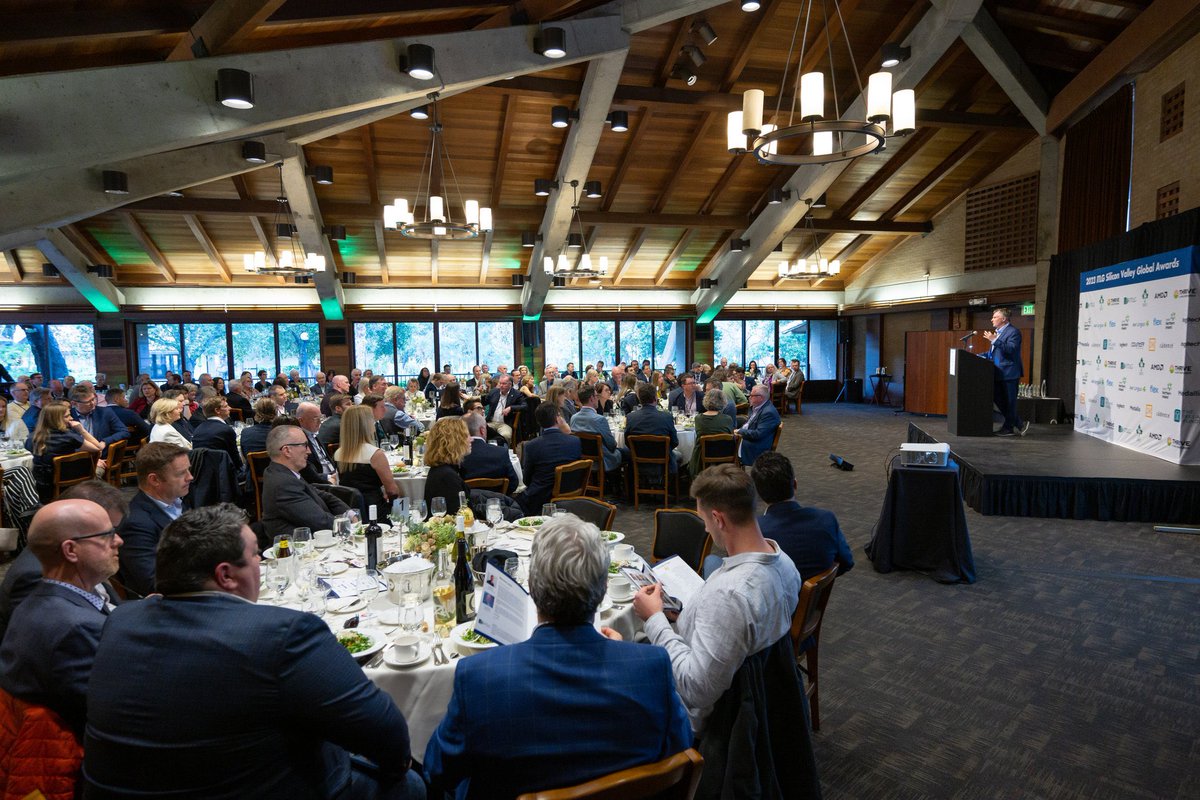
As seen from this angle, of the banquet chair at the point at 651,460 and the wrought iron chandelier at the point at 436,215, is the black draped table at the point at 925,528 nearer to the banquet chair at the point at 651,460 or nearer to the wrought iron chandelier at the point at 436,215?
the banquet chair at the point at 651,460

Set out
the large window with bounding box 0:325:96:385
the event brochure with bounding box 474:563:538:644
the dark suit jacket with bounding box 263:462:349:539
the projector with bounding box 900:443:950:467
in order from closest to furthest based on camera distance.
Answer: the event brochure with bounding box 474:563:538:644
the dark suit jacket with bounding box 263:462:349:539
the projector with bounding box 900:443:950:467
the large window with bounding box 0:325:96:385

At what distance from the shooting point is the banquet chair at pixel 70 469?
635 centimetres

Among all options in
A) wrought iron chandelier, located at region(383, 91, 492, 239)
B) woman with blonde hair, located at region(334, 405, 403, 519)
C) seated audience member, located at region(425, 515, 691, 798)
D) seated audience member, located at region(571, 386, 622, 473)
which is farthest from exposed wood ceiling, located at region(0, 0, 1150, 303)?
seated audience member, located at region(425, 515, 691, 798)

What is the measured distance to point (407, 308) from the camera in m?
17.1

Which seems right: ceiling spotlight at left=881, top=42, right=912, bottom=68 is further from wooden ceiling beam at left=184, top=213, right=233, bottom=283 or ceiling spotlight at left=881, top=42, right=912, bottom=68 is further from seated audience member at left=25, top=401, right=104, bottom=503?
wooden ceiling beam at left=184, top=213, right=233, bottom=283

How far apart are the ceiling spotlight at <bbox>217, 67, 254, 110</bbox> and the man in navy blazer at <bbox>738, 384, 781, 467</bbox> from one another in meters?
5.47

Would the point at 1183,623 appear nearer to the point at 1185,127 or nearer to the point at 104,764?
the point at 104,764

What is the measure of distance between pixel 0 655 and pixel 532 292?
1504 centimetres

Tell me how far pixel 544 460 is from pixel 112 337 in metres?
15.0

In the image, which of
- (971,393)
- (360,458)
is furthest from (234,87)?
(971,393)

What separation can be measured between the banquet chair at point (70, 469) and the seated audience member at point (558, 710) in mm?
6608

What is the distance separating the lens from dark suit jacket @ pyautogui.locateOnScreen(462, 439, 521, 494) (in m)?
5.07

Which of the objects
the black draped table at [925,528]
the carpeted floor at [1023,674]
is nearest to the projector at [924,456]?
the black draped table at [925,528]

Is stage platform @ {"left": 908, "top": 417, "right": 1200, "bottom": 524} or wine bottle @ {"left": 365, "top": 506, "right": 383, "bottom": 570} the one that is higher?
wine bottle @ {"left": 365, "top": 506, "right": 383, "bottom": 570}
